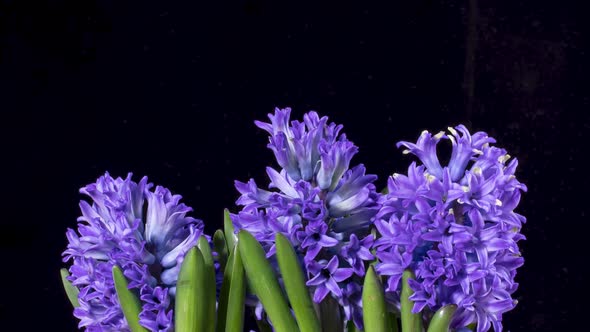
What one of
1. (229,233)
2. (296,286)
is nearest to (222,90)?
(229,233)

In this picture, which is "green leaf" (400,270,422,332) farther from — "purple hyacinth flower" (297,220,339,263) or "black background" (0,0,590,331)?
"black background" (0,0,590,331)

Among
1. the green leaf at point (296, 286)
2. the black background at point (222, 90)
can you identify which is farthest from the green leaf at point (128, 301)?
the black background at point (222, 90)

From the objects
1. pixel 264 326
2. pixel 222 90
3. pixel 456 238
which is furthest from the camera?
pixel 222 90

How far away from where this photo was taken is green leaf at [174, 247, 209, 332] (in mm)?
639

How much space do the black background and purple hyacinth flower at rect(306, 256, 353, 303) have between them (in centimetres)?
85

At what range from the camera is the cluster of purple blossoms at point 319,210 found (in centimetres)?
65

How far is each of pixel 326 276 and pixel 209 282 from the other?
80mm

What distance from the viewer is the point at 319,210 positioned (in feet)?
2.13

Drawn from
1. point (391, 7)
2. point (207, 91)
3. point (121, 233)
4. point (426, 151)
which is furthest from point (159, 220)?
point (391, 7)

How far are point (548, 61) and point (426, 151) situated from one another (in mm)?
1076

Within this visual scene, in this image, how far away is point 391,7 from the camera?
161 cm

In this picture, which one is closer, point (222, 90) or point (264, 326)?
point (264, 326)

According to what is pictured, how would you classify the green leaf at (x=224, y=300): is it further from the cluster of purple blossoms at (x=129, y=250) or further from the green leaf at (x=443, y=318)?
the green leaf at (x=443, y=318)

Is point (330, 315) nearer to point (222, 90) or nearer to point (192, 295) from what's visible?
point (192, 295)
